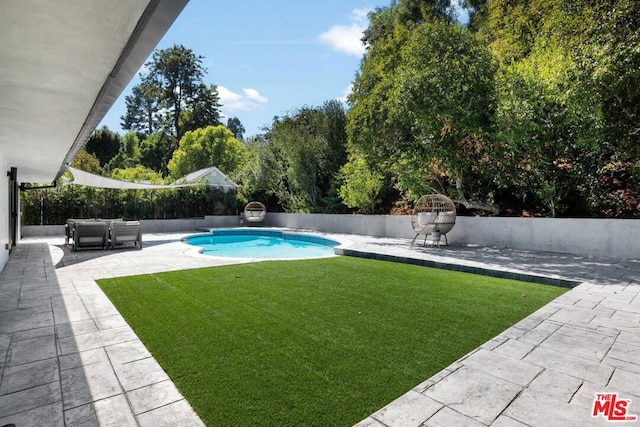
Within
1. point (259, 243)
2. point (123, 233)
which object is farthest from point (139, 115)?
point (123, 233)

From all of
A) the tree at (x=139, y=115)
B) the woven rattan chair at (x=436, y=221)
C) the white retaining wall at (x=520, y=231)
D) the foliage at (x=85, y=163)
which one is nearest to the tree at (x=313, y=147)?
the white retaining wall at (x=520, y=231)

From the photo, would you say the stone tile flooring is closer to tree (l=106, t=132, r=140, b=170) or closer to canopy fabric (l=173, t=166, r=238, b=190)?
canopy fabric (l=173, t=166, r=238, b=190)

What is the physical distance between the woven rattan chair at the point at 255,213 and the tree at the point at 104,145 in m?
24.1

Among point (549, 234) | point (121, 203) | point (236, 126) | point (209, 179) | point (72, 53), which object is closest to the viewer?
point (72, 53)

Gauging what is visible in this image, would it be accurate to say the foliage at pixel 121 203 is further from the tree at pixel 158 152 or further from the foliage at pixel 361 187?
the tree at pixel 158 152

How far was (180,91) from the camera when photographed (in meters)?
34.3

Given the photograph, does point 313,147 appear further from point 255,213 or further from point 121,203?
point 121,203

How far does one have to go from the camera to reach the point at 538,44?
9.05m

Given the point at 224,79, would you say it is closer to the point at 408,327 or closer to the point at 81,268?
the point at 81,268

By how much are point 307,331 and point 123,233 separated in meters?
7.92

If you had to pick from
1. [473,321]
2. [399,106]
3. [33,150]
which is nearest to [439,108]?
[399,106]

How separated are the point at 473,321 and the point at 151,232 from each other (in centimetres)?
1422

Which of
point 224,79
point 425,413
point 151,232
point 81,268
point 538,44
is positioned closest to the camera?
point 425,413

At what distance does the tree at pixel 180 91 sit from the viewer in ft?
111
